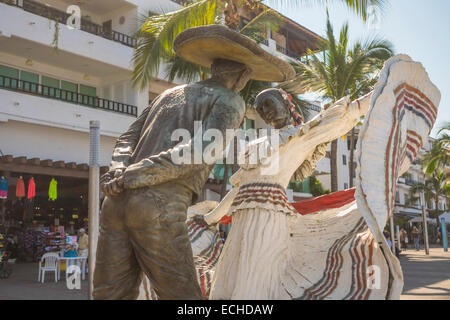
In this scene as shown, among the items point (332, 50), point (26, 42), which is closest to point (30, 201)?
point (26, 42)

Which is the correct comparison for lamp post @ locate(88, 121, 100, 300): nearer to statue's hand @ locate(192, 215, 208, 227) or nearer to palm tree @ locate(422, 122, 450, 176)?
statue's hand @ locate(192, 215, 208, 227)

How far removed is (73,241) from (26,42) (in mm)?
6927

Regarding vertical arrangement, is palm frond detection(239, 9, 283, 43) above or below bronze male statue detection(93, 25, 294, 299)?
above

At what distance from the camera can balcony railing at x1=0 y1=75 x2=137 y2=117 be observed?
15.7 metres

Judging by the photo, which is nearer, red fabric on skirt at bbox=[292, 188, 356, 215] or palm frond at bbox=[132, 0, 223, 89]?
red fabric on skirt at bbox=[292, 188, 356, 215]

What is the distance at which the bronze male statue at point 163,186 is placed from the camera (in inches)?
88.5

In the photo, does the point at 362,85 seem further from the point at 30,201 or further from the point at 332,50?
the point at 30,201

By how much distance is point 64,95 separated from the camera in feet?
58.7

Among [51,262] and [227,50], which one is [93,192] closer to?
[227,50]

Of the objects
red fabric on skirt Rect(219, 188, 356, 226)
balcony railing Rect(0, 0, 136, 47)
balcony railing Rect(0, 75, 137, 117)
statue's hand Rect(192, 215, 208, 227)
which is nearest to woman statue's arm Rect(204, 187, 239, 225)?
statue's hand Rect(192, 215, 208, 227)

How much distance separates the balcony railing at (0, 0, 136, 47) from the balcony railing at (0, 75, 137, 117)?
2.42m

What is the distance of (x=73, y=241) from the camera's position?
1420 centimetres

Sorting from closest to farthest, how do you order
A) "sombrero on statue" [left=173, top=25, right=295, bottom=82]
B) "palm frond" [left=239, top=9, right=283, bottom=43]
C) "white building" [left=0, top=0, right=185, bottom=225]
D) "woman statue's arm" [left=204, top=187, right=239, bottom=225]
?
"sombrero on statue" [left=173, top=25, right=295, bottom=82] → "woman statue's arm" [left=204, top=187, right=239, bottom=225] → "palm frond" [left=239, top=9, right=283, bottom=43] → "white building" [left=0, top=0, right=185, bottom=225]

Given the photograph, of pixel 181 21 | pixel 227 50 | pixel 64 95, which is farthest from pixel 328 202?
pixel 64 95
